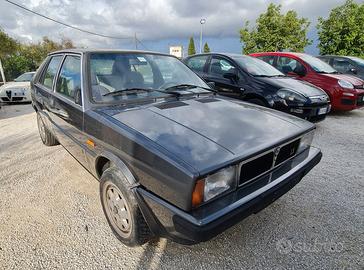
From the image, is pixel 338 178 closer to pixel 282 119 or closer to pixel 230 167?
pixel 282 119

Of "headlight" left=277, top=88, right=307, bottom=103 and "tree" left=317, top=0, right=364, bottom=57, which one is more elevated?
"tree" left=317, top=0, right=364, bottom=57

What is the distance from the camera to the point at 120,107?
2209mm

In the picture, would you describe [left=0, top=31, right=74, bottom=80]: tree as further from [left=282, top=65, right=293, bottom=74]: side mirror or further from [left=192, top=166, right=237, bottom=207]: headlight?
[left=192, top=166, right=237, bottom=207]: headlight

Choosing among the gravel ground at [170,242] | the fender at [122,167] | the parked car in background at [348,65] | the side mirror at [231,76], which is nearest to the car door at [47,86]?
the gravel ground at [170,242]

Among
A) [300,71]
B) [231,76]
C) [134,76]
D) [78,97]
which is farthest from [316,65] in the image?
[78,97]

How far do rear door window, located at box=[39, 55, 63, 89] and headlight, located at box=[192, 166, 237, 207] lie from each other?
105 inches

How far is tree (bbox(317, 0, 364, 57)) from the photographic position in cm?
1413

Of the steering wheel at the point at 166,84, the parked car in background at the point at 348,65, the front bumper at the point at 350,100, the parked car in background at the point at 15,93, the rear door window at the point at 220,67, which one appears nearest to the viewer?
the steering wheel at the point at 166,84

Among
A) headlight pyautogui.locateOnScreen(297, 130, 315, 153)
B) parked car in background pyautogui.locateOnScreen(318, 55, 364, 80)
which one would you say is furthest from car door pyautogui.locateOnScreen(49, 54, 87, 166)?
parked car in background pyautogui.locateOnScreen(318, 55, 364, 80)

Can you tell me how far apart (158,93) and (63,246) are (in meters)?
1.64

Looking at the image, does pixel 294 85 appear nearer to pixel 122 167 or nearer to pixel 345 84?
pixel 345 84

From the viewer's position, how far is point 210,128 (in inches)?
74.1

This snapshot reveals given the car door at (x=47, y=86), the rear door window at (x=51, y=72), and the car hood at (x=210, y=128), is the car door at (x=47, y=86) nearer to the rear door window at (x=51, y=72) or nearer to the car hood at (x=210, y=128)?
the rear door window at (x=51, y=72)

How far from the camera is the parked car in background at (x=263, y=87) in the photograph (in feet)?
14.4
